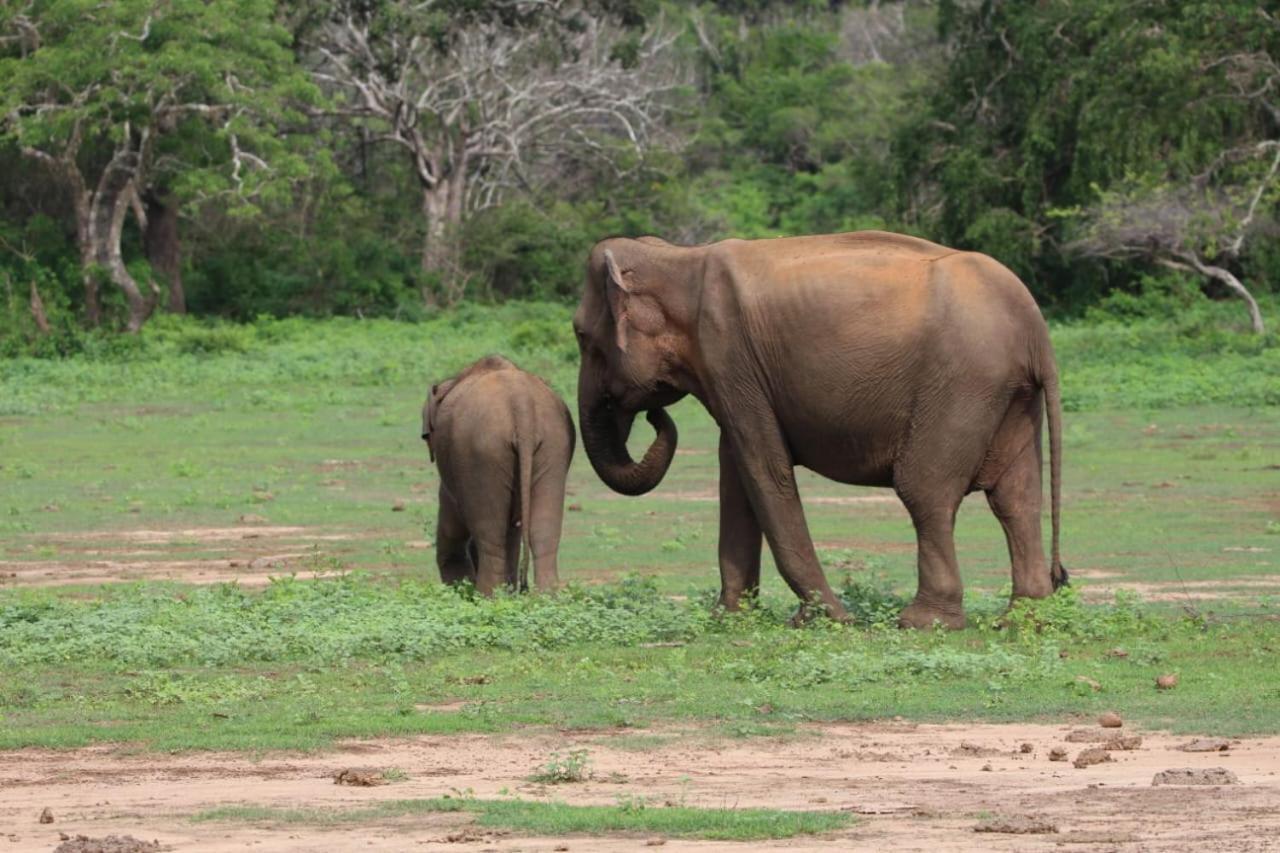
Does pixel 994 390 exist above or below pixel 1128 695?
above

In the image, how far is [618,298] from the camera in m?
13.2

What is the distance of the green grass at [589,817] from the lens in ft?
24.9

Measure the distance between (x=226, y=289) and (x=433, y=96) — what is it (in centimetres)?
538

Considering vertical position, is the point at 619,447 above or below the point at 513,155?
below

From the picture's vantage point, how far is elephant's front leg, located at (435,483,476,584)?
14797mm

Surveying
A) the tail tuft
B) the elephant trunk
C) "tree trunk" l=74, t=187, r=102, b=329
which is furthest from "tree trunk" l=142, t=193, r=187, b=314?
the tail tuft

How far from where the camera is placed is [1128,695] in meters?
10.4

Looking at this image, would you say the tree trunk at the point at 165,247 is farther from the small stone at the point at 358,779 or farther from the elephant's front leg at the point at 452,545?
the small stone at the point at 358,779

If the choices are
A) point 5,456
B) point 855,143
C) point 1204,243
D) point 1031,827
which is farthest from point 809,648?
point 855,143

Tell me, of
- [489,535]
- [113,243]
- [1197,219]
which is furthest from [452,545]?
[113,243]

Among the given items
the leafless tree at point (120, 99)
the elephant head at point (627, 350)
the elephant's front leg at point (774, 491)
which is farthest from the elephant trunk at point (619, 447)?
→ the leafless tree at point (120, 99)

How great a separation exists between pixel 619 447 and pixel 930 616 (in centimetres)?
228

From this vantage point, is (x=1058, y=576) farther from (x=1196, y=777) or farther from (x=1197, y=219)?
(x=1197, y=219)

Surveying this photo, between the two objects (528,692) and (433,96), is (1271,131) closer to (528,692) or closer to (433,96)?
(433,96)
